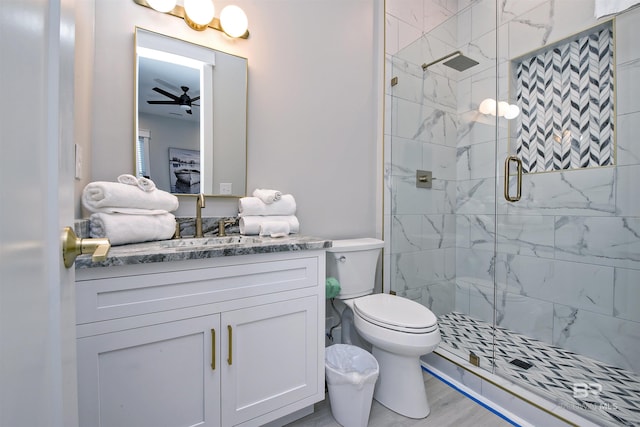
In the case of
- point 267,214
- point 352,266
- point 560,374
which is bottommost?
point 560,374

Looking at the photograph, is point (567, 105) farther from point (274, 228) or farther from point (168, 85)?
point (168, 85)

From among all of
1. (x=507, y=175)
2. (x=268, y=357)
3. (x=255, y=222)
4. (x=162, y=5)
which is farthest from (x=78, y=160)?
(x=507, y=175)

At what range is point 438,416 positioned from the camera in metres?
1.42

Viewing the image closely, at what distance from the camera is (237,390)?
1.12 metres

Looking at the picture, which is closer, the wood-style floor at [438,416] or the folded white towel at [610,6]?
the wood-style floor at [438,416]

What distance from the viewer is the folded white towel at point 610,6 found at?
1593 millimetres

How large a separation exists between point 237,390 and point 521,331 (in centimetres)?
202

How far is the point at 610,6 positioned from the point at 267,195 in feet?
7.31

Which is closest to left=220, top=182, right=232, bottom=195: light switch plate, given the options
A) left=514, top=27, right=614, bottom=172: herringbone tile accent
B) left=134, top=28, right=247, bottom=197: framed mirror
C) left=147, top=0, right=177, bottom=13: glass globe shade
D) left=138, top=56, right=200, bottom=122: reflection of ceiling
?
left=134, top=28, right=247, bottom=197: framed mirror

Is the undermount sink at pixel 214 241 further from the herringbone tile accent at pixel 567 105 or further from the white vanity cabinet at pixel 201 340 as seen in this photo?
the herringbone tile accent at pixel 567 105

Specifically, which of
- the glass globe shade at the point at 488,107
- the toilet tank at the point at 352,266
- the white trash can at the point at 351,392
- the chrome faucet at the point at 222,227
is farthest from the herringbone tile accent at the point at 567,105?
the chrome faucet at the point at 222,227

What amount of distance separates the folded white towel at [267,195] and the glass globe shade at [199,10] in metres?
0.88

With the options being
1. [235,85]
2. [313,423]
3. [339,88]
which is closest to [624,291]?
[313,423]

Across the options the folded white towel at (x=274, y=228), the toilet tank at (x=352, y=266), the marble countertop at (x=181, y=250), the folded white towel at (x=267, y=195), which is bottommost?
the toilet tank at (x=352, y=266)
